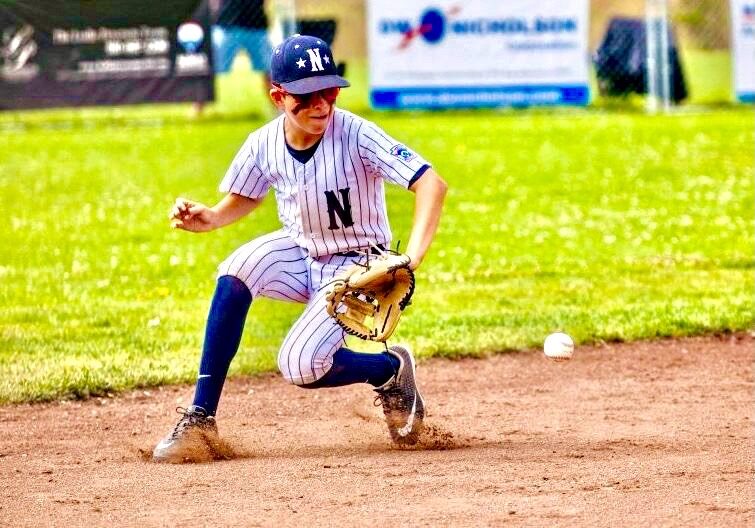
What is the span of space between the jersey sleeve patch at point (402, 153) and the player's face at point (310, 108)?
0.89 feet

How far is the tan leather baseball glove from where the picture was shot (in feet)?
16.1

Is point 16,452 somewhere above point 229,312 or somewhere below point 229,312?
below

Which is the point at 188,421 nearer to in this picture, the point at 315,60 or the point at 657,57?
the point at 315,60

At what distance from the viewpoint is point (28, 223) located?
1141cm

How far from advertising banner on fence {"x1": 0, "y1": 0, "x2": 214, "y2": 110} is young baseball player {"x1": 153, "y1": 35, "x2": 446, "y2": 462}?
12338mm

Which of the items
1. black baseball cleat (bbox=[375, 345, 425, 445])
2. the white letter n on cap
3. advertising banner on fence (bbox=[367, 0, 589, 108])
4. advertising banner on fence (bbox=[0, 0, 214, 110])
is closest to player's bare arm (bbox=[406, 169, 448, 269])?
the white letter n on cap

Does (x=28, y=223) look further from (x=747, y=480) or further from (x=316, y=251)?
(x=747, y=480)

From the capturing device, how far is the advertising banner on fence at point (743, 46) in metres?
17.8

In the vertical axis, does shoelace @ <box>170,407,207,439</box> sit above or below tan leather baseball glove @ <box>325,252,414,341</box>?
below

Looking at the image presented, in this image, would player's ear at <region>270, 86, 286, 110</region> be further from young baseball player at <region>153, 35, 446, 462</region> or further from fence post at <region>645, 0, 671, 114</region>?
fence post at <region>645, 0, 671, 114</region>

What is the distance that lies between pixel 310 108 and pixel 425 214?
577 millimetres

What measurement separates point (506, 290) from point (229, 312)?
3.74m

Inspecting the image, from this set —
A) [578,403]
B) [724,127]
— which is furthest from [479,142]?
[578,403]

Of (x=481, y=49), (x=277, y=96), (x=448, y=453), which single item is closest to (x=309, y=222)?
(x=277, y=96)
